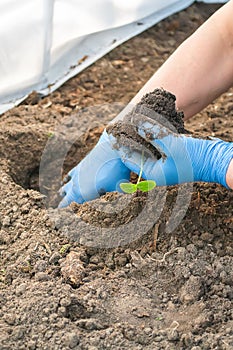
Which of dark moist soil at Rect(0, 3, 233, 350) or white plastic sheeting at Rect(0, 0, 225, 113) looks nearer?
dark moist soil at Rect(0, 3, 233, 350)

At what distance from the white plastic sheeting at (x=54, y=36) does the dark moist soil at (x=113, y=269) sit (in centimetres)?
41

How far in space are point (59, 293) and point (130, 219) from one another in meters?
0.35

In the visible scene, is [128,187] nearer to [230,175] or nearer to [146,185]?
[146,185]

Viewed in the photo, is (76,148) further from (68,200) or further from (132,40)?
(132,40)

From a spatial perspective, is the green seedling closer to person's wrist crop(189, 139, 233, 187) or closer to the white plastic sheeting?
person's wrist crop(189, 139, 233, 187)

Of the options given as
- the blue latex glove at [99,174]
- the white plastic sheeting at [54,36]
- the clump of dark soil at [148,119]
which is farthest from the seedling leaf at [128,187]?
the white plastic sheeting at [54,36]

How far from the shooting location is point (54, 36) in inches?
108

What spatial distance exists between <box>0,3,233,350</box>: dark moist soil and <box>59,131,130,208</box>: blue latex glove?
12cm

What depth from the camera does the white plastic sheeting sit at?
8.53 feet

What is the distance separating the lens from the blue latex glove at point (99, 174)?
6.72ft

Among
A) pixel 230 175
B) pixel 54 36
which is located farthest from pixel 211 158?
pixel 54 36

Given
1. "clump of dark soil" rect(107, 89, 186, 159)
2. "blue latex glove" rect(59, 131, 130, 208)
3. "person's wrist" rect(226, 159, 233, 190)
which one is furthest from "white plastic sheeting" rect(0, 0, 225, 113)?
"person's wrist" rect(226, 159, 233, 190)

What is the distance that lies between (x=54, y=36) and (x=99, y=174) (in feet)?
3.05

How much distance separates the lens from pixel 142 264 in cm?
176
